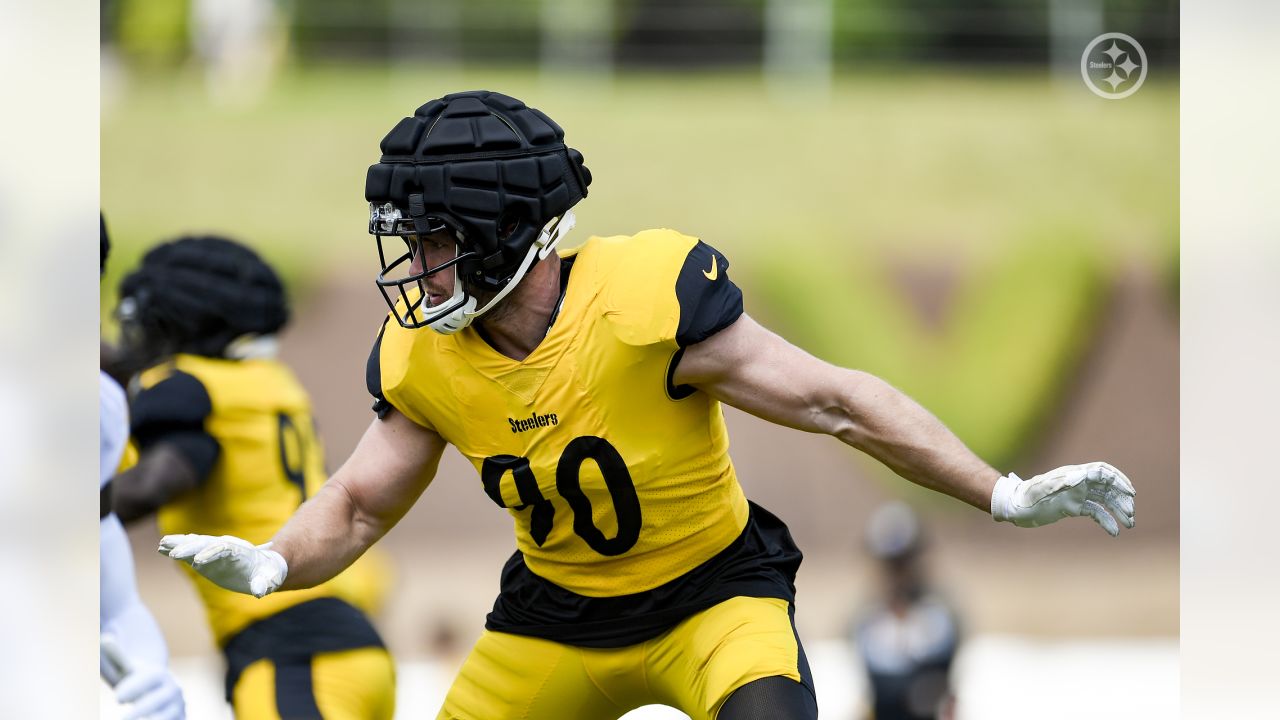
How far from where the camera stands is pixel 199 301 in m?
4.52

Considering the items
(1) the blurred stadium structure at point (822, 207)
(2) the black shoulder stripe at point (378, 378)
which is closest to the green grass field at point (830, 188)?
(1) the blurred stadium structure at point (822, 207)

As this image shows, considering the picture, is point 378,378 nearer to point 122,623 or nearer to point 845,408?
point 845,408

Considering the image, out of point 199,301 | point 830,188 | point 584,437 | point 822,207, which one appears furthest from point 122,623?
point 830,188

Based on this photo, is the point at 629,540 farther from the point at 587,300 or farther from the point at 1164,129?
the point at 1164,129

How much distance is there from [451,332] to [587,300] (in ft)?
0.96

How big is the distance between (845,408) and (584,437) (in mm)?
536

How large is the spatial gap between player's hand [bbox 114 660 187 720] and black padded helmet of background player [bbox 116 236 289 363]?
1.12 m

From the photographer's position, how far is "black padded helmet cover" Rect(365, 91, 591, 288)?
10.0 feet

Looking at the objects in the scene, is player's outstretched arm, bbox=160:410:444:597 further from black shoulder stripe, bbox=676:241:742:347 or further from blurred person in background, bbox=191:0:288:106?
blurred person in background, bbox=191:0:288:106

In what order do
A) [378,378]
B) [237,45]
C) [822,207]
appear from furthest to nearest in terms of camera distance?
1. [237,45]
2. [822,207]
3. [378,378]

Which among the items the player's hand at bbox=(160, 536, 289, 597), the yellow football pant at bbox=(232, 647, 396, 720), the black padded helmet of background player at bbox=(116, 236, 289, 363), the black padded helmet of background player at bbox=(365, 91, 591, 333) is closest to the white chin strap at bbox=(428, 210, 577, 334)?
the black padded helmet of background player at bbox=(365, 91, 591, 333)

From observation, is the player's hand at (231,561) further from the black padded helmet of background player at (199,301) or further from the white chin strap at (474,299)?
the black padded helmet of background player at (199,301)
